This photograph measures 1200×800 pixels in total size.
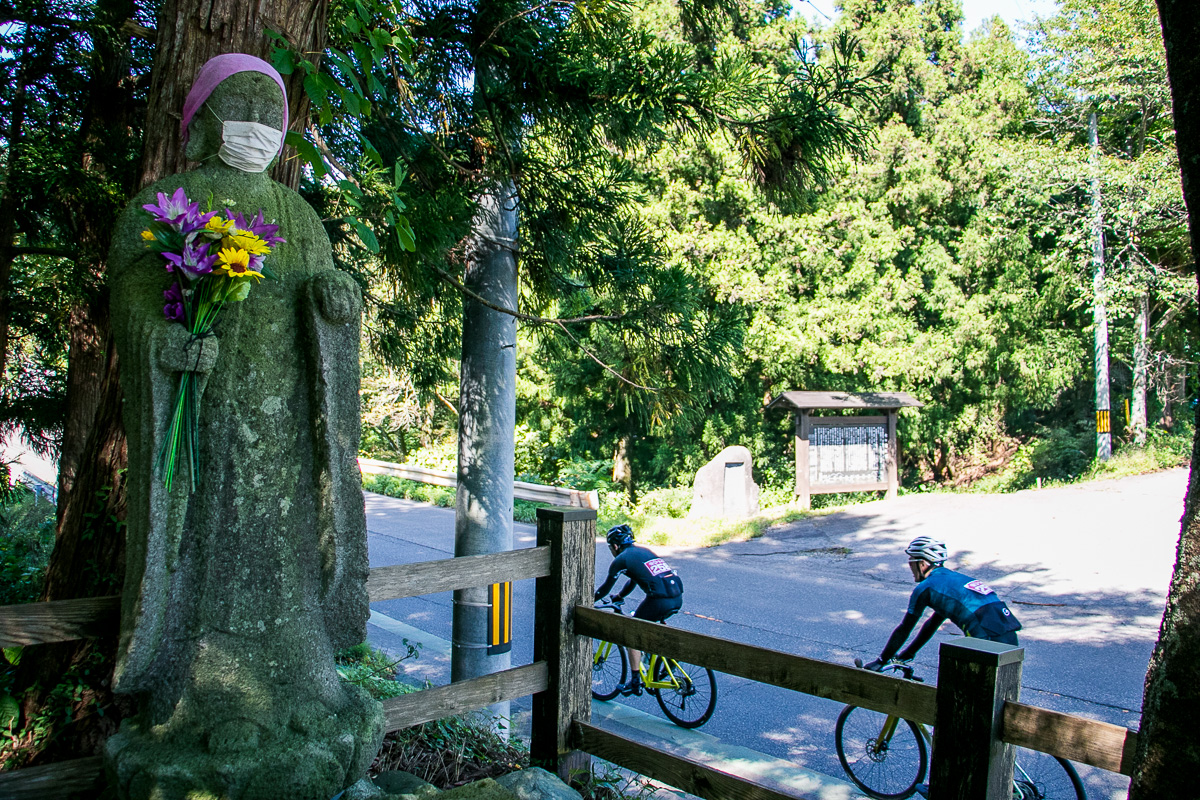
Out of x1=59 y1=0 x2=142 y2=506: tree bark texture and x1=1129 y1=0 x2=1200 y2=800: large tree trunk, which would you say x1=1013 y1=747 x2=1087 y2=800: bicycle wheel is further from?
x1=59 y1=0 x2=142 y2=506: tree bark texture

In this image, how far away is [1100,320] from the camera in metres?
20.2

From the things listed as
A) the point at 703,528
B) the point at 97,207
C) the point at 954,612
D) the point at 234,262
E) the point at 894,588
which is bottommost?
the point at 894,588

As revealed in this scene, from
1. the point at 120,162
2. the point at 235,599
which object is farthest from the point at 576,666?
the point at 120,162

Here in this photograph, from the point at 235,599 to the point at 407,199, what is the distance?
8.78 feet

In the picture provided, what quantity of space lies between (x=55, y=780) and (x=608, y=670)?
5.32 meters

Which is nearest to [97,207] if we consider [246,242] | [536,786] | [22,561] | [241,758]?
[22,561]

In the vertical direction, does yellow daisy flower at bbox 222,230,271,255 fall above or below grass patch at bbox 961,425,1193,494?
above

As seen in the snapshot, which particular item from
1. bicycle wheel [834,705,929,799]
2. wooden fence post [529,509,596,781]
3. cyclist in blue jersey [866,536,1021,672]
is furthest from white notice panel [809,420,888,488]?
wooden fence post [529,509,596,781]

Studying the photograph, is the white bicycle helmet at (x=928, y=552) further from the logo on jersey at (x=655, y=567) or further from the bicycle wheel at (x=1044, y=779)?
the logo on jersey at (x=655, y=567)

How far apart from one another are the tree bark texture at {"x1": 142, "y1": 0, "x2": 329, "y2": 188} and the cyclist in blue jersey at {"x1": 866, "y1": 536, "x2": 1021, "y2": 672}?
14.5 feet

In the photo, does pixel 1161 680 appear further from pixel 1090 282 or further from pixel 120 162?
pixel 1090 282

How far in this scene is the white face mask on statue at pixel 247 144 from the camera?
9.30ft

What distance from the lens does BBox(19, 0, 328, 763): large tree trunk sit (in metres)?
3.45

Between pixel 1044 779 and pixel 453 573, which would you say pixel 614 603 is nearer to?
pixel 1044 779
